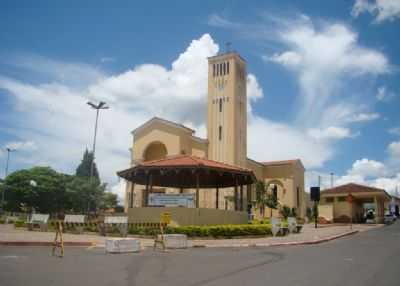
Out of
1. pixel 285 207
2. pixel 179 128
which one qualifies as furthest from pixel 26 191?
pixel 285 207

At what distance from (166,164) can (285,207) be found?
1346 inches

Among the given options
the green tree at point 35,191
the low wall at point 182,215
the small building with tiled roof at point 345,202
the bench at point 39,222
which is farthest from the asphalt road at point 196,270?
the green tree at point 35,191

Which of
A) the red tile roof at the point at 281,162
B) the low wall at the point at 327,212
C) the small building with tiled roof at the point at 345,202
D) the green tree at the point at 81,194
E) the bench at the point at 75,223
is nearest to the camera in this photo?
the bench at the point at 75,223

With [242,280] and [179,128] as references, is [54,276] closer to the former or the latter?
[242,280]

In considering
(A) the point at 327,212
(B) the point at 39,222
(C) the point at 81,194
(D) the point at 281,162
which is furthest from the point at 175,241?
(C) the point at 81,194

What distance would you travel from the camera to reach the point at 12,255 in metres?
13.8

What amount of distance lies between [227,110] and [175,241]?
40140mm

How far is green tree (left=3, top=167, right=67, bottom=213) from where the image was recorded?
64688 mm

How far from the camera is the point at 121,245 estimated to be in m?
15.6

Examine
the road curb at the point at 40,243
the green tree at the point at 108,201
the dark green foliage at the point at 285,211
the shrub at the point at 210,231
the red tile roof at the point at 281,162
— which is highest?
the red tile roof at the point at 281,162

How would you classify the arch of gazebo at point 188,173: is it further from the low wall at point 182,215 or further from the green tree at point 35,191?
the green tree at point 35,191

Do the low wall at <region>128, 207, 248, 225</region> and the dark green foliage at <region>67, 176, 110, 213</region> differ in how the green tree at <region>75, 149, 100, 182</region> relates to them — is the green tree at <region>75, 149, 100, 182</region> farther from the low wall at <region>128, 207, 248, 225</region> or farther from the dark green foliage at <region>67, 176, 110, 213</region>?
the low wall at <region>128, 207, 248, 225</region>

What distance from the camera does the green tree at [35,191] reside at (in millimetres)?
64688

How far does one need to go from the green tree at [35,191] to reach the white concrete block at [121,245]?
5324cm
